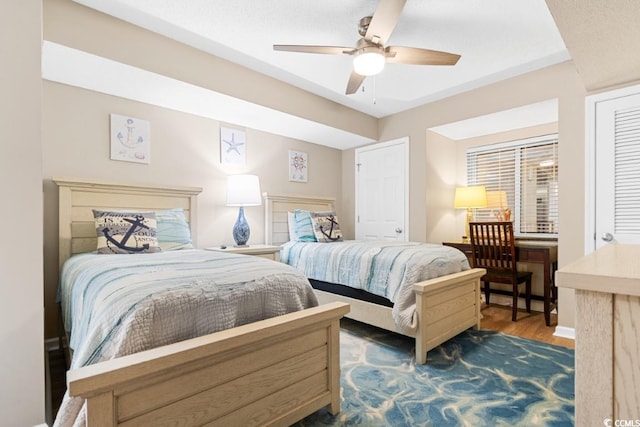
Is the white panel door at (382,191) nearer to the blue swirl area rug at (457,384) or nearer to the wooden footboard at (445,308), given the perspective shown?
the wooden footboard at (445,308)

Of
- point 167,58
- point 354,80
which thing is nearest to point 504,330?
point 354,80

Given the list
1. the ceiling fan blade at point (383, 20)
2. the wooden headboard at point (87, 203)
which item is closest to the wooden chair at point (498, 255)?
the ceiling fan blade at point (383, 20)

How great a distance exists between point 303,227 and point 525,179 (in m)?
2.74

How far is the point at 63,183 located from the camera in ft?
7.90

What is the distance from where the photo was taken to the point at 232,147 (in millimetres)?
3541

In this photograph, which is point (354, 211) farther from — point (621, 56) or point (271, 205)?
point (621, 56)

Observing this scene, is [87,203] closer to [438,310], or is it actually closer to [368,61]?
[368,61]

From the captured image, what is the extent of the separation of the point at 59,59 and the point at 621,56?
3731 millimetres

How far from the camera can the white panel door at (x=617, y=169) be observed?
2453 millimetres

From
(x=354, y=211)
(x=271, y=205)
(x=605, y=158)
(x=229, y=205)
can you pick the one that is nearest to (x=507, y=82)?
(x=605, y=158)

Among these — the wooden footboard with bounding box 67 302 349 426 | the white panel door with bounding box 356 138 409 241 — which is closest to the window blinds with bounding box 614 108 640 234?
the white panel door with bounding box 356 138 409 241

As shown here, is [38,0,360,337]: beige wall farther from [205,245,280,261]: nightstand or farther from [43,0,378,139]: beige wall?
[205,245,280,261]: nightstand

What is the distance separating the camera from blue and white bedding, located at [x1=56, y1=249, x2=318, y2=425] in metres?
1.11

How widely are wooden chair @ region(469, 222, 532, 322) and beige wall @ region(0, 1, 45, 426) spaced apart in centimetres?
338
